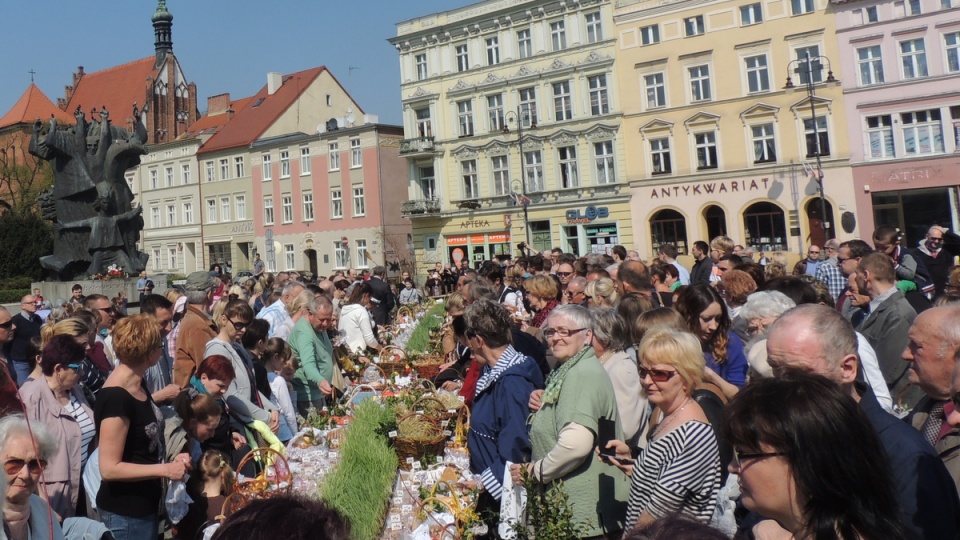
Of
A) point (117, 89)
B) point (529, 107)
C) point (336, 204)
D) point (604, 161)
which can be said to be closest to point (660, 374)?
point (604, 161)

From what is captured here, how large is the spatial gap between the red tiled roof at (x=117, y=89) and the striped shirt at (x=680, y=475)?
239ft

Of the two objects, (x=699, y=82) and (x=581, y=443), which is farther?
(x=699, y=82)

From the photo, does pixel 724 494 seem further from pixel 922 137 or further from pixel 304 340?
pixel 922 137

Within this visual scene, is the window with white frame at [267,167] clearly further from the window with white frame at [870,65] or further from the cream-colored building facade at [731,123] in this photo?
the window with white frame at [870,65]

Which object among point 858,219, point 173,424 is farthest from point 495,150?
point 173,424

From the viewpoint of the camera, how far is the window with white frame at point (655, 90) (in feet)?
124

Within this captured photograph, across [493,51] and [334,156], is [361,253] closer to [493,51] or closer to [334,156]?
[334,156]

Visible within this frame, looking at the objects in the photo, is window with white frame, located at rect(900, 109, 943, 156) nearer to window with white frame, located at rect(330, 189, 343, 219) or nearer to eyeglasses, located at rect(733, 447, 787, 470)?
window with white frame, located at rect(330, 189, 343, 219)

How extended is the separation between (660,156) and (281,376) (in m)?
33.1

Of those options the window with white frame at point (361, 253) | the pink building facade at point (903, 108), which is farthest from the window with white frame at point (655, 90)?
the window with white frame at point (361, 253)

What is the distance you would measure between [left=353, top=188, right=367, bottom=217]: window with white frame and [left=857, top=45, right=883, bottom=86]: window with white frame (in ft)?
92.5

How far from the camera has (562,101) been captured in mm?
40375

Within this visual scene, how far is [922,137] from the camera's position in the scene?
105 feet

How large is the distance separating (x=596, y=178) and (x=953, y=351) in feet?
121
